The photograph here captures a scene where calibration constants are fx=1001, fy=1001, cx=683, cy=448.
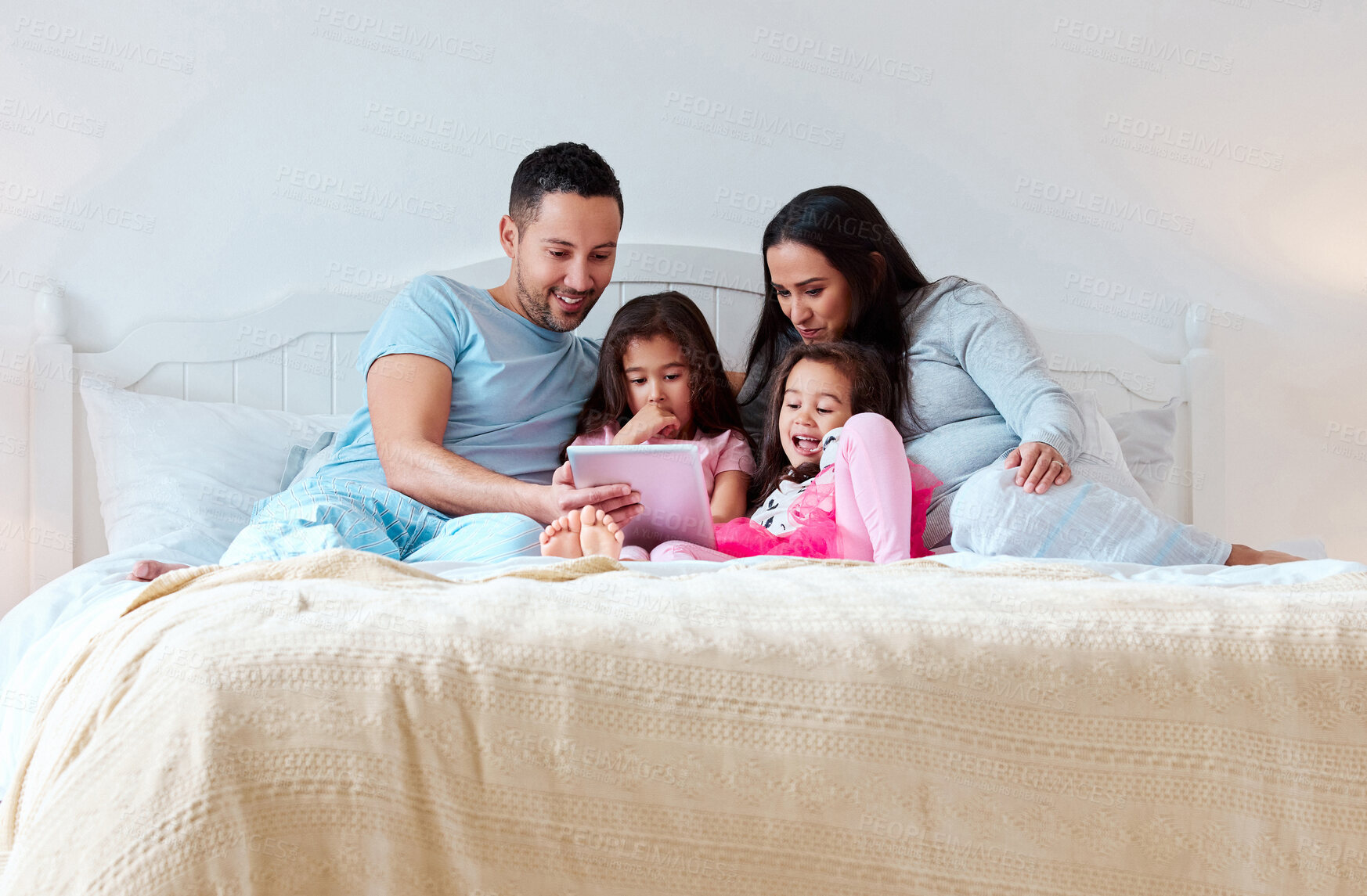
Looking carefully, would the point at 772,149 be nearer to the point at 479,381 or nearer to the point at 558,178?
the point at 558,178

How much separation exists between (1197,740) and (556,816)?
0.40m

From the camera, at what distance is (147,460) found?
1.72 m

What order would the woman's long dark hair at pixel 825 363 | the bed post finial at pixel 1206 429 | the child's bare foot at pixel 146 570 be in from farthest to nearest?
1. the bed post finial at pixel 1206 429
2. the woman's long dark hair at pixel 825 363
3. the child's bare foot at pixel 146 570

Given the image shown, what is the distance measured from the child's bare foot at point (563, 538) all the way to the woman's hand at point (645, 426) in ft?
1.16

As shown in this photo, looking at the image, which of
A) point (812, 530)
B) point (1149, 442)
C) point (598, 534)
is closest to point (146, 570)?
point (598, 534)

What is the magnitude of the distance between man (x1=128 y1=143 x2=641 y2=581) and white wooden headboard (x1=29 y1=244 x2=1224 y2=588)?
0.32 meters

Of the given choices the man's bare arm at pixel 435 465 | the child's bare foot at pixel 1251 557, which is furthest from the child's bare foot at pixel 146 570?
the child's bare foot at pixel 1251 557

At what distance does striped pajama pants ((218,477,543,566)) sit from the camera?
3.98 ft

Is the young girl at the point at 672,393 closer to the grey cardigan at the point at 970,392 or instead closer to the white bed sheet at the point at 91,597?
the grey cardigan at the point at 970,392

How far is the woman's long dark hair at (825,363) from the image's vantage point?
1.55m

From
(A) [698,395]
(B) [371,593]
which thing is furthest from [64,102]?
(B) [371,593]

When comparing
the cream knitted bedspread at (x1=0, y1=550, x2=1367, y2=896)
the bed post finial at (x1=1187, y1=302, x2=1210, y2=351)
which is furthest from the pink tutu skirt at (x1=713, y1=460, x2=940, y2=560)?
the bed post finial at (x1=1187, y1=302, x2=1210, y2=351)

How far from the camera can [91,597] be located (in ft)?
3.86

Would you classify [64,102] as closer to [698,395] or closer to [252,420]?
[252,420]
